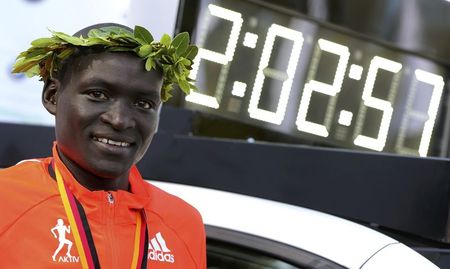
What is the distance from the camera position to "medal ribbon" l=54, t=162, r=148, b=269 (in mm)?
1586

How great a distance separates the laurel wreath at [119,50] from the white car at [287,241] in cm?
71

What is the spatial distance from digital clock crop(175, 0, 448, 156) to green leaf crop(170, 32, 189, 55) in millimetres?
3115

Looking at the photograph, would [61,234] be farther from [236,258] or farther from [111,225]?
[236,258]

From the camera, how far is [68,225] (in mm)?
1609

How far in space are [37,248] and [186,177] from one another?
7.72 ft

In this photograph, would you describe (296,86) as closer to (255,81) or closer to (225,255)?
(255,81)

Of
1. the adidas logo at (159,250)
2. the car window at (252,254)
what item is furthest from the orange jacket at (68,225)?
the car window at (252,254)

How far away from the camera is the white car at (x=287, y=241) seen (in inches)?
92.0

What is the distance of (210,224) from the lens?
8.14 feet

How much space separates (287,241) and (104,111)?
896 millimetres

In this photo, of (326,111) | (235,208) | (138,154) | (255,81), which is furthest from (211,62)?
(138,154)

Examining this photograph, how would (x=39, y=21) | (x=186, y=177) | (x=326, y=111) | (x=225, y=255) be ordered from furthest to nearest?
(x=326, y=111) < (x=39, y=21) < (x=186, y=177) < (x=225, y=255)

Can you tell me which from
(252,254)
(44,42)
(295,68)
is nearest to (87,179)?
(44,42)

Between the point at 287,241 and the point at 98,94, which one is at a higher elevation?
the point at 98,94
